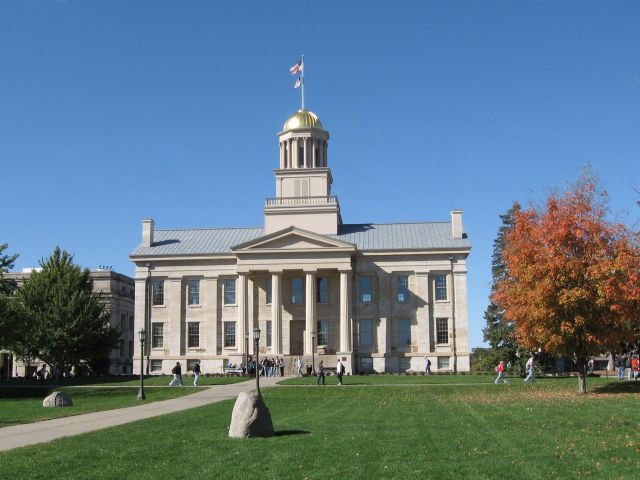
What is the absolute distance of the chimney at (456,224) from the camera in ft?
239

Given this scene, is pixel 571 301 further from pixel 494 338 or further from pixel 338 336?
pixel 338 336

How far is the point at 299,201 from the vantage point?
74.1 m

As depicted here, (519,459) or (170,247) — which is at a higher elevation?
(170,247)

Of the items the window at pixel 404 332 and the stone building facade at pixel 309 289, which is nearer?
the stone building facade at pixel 309 289

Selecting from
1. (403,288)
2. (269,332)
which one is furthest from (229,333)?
(403,288)

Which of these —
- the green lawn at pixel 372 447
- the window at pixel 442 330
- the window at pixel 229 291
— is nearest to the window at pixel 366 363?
the window at pixel 442 330

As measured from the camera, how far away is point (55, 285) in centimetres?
6656

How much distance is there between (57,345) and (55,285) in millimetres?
5386

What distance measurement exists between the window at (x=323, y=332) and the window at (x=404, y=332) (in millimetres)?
6636

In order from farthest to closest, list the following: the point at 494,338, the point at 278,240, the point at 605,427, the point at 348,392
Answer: the point at 278,240 < the point at 494,338 < the point at 348,392 < the point at 605,427

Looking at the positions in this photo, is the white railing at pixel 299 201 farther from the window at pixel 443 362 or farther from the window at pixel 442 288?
the window at pixel 443 362

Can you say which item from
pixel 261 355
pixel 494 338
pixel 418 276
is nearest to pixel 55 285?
pixel 261 355

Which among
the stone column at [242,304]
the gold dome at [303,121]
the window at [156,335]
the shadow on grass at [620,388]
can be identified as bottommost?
the shadow on grass at [620,388]

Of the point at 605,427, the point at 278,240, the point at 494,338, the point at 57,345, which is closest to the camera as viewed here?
the point at 605,427
